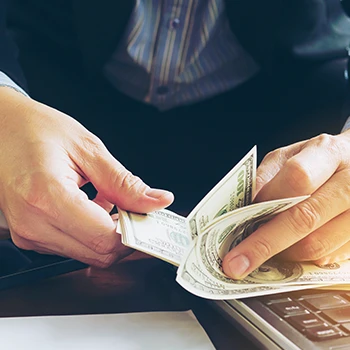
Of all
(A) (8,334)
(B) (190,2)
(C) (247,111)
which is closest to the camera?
(A) (8,334)

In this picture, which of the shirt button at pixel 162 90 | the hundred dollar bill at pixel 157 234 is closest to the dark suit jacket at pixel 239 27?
the shirt button at pixel 162 90

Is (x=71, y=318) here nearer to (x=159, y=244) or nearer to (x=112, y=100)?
(x=159, y=244)

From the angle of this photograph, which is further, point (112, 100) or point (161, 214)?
point (112, 100)

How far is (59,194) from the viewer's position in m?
0.52

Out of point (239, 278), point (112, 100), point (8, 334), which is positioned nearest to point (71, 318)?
point (8, 334)

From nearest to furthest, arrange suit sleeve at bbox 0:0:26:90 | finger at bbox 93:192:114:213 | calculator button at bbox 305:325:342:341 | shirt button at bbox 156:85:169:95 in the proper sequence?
1. calculator button at bbox 305:325:342:341
2. finger at bbox 93:192:114:213
3. suit sleeve at bbox 0:0:26:90
4. shirt button at bbox 156:85:169:95

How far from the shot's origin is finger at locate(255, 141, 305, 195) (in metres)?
0.60

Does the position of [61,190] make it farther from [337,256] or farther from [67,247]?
[337,256]

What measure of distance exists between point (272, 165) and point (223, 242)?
0.13m

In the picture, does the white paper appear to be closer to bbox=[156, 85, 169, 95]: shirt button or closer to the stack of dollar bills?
the stack of dollar bills

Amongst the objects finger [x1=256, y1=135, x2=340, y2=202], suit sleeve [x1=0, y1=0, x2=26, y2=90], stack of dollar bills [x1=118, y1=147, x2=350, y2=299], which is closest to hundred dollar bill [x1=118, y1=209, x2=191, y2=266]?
stack of dollar bills [x1=118, y1=147, x2=350, y2=299]

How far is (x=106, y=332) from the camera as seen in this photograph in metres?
0.44

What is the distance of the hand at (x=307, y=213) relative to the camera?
1.70 ft

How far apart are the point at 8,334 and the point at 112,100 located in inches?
26.5
